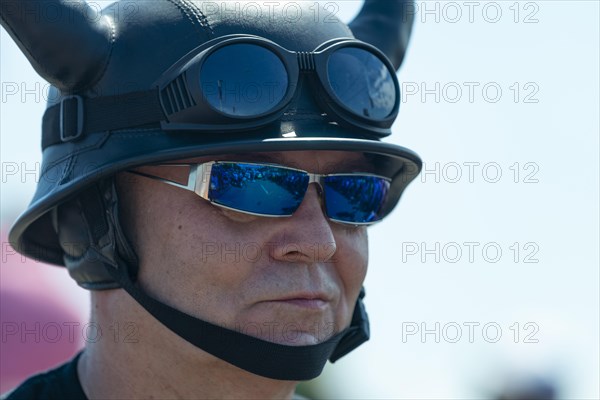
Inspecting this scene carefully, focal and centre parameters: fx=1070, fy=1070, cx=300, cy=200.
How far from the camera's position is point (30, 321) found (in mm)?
8516

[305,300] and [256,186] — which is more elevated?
[256,186]

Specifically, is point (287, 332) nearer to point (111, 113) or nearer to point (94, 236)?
point (94, 236)

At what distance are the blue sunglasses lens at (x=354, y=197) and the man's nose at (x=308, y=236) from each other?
0.15ft

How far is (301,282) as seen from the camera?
3.57 metres

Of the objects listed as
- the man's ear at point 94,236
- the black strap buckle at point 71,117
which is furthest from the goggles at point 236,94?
the man's ear at point 94,236

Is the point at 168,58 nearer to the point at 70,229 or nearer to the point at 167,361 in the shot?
the point at 70,229

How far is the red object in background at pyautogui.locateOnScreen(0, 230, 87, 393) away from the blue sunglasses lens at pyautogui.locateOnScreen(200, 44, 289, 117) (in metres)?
4.00

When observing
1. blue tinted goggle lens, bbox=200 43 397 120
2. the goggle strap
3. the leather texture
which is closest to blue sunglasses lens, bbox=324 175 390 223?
the leather texture

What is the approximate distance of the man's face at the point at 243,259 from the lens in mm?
3545

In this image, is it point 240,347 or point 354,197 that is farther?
point 354,197

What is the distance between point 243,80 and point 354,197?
568 mm

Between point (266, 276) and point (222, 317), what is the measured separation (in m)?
0.20

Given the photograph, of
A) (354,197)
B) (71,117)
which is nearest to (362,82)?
(354,197)

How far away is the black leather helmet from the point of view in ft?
11.8
